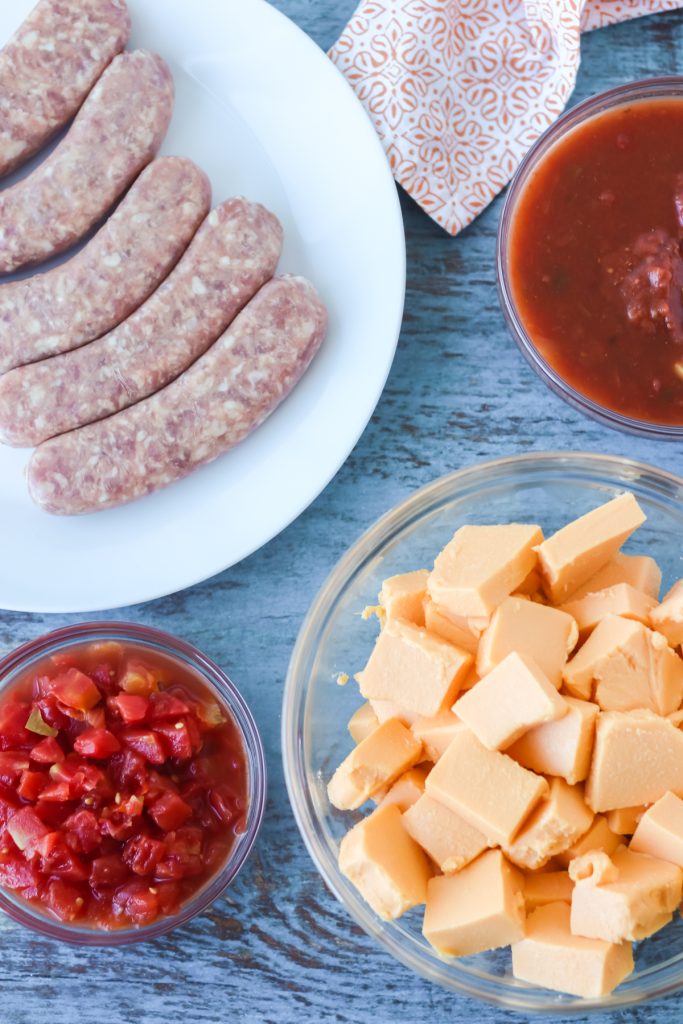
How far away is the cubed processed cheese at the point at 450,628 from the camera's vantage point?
1.92m

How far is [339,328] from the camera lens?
2.22 metres

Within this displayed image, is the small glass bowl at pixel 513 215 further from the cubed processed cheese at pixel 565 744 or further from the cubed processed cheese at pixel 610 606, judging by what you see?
the cubed processed cheese at pixel 565 744

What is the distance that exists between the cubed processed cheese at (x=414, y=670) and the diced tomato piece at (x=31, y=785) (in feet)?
2.30

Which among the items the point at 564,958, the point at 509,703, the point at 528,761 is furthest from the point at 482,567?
the point at 564,958

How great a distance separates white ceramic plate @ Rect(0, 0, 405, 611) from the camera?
7.16ft

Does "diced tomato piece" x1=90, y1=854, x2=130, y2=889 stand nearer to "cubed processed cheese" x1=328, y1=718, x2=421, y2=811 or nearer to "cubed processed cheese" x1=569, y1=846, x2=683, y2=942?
"cubed processed cheese" x1=328, y1=718, x2=421, y2=811

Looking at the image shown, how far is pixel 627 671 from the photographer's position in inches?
71.6

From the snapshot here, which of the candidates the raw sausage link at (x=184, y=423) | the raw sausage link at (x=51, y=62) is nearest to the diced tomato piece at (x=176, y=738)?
the raw sausage link at (x=184, y=423)

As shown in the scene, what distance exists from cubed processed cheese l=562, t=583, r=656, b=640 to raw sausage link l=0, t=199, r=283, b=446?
0.95 meters

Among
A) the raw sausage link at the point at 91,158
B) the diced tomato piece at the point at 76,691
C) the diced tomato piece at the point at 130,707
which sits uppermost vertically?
the raw sausage link at the point at 91,158

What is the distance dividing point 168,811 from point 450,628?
687mm

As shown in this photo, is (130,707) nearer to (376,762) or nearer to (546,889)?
(376,762)

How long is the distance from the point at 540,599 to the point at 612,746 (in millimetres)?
353

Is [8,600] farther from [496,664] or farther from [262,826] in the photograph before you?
[496,664]
